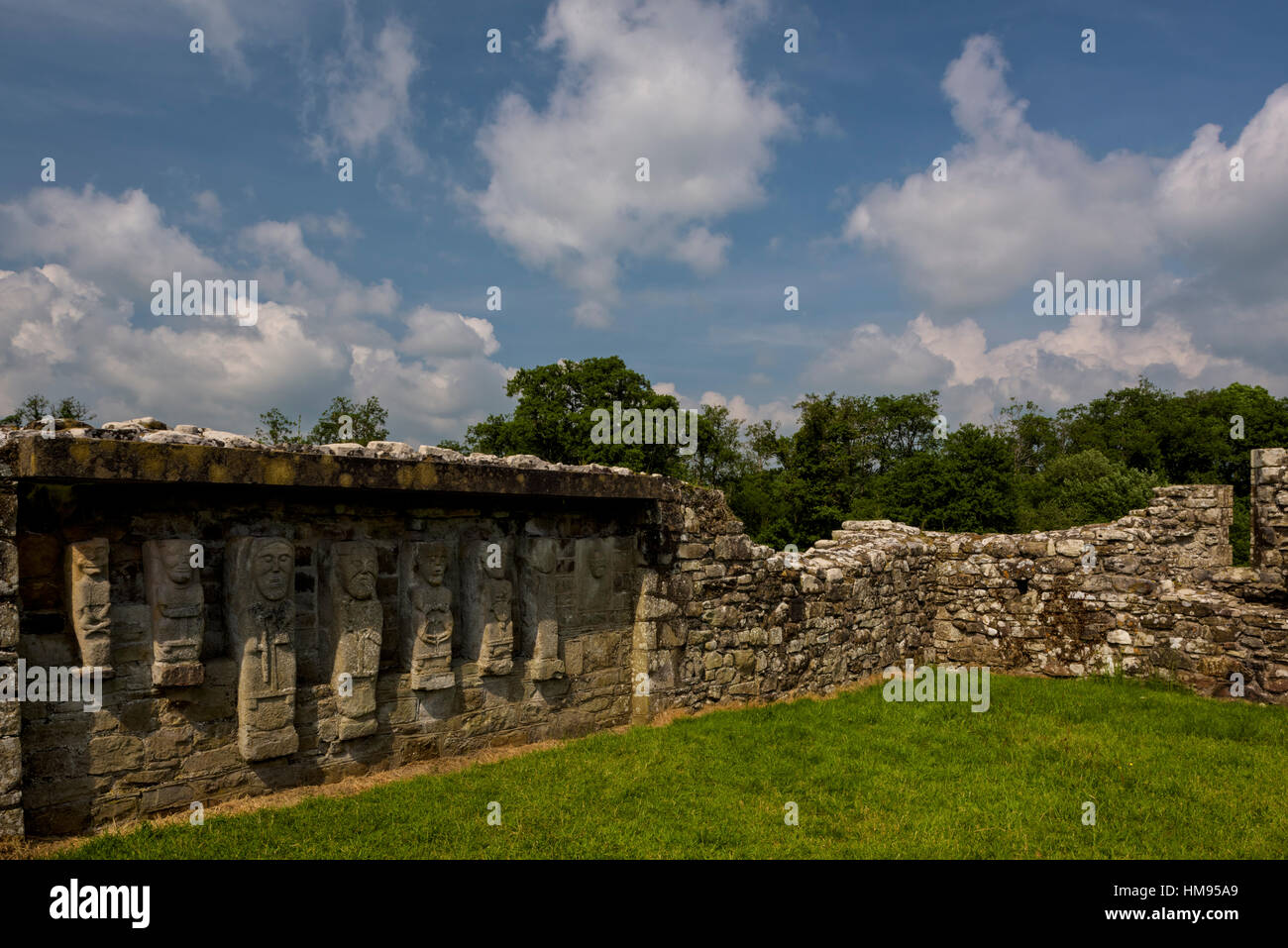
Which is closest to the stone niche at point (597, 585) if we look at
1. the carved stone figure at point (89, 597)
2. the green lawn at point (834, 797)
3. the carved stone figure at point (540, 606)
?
the carved stone figure at point (540, 606)

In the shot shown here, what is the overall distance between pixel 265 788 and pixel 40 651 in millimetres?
1561

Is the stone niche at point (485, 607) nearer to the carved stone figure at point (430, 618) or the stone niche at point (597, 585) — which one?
the carved stone figure at point (430, 618)

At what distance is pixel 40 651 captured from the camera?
13.5ft

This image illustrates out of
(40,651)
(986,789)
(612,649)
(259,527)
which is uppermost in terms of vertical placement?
(259,527)

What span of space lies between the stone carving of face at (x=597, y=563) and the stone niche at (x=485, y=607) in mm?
1049

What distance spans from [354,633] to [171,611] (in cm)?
112

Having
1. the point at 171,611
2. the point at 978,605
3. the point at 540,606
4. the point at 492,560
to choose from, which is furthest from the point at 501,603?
the point at 978,605

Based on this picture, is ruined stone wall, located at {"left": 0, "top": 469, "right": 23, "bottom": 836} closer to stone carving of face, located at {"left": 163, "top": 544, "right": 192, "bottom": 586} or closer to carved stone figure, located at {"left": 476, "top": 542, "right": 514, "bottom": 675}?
stone carving of face, located at {"left": 163, "top": 544, "right": 192, "bottom": 586}

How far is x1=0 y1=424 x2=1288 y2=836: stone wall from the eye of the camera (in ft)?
13.8

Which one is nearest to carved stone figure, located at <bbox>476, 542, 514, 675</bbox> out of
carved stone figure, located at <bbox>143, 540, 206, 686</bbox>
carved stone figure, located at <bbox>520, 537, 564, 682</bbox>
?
carved stone figure, located at <bbox>520, 537, 564, 682</bbox>

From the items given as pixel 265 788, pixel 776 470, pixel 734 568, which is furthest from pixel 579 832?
pixel 776 470

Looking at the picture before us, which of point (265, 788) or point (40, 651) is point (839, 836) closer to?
point (265, 788)

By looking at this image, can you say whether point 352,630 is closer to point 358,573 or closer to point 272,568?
point 358,573

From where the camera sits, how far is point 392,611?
5.60 meters
